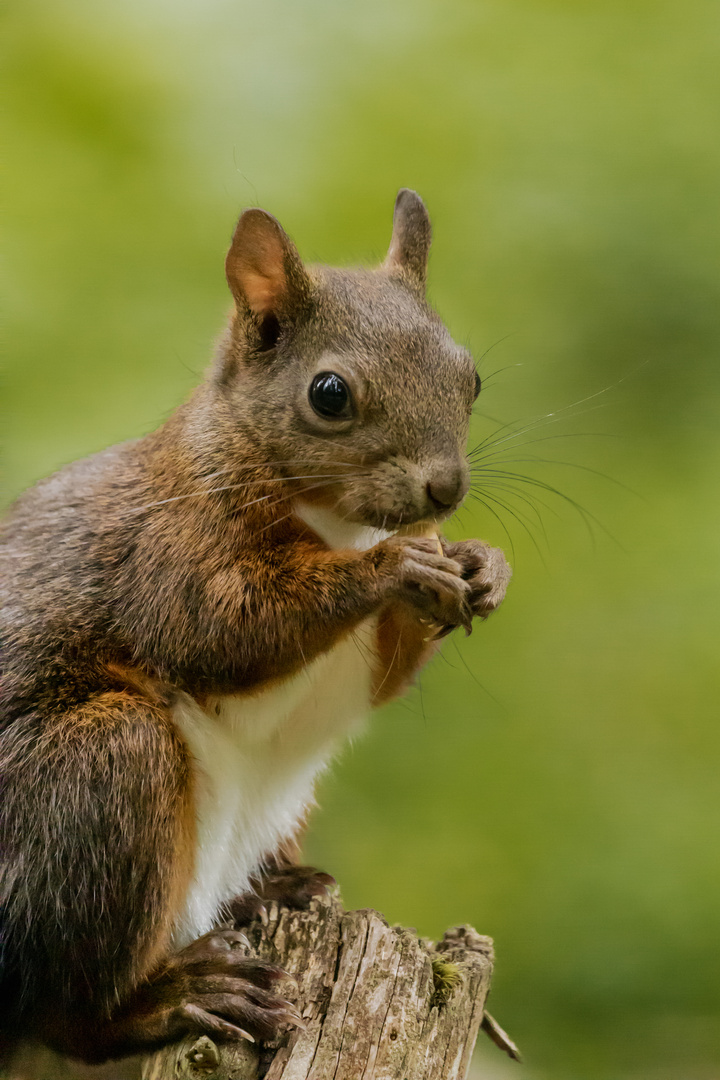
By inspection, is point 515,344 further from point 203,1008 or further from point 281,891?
A: point 203,1008

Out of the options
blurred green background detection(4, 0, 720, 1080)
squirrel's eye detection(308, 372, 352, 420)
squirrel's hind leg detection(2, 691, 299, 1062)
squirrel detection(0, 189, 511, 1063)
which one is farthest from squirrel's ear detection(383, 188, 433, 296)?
squirrel's hind leg detection(2, 691, 299, 1062)

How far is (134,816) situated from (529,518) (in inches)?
55.3

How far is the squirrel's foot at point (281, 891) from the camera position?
186 cm

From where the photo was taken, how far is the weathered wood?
4.78 ft

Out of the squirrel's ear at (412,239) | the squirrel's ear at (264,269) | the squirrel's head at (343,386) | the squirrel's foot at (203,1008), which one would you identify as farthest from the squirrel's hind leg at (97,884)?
the squirrel's ear at (412,239)

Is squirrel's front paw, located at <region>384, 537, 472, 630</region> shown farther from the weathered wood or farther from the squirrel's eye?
the weathered wood

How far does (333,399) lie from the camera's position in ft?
5.10

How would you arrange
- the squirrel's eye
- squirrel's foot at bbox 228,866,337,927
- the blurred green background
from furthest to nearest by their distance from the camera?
the blurred green background < squirrel's foot at bbox 228,866,337,927 < the squirrel's eye

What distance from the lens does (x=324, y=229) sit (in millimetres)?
2363

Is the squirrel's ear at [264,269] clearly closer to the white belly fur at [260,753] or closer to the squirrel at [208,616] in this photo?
the squirrel at [208,616]

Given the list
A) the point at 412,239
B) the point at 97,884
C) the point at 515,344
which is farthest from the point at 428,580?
the point at 515,344

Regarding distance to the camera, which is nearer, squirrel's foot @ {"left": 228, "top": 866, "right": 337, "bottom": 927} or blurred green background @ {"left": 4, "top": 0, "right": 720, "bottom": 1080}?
squirrel's foot @ {"left": 228, "top": 866, "right": 337, "bottom": 927}

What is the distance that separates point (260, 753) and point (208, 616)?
35 cm

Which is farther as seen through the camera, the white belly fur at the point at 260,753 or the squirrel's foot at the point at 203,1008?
the white belly fur at the point at 260,753
